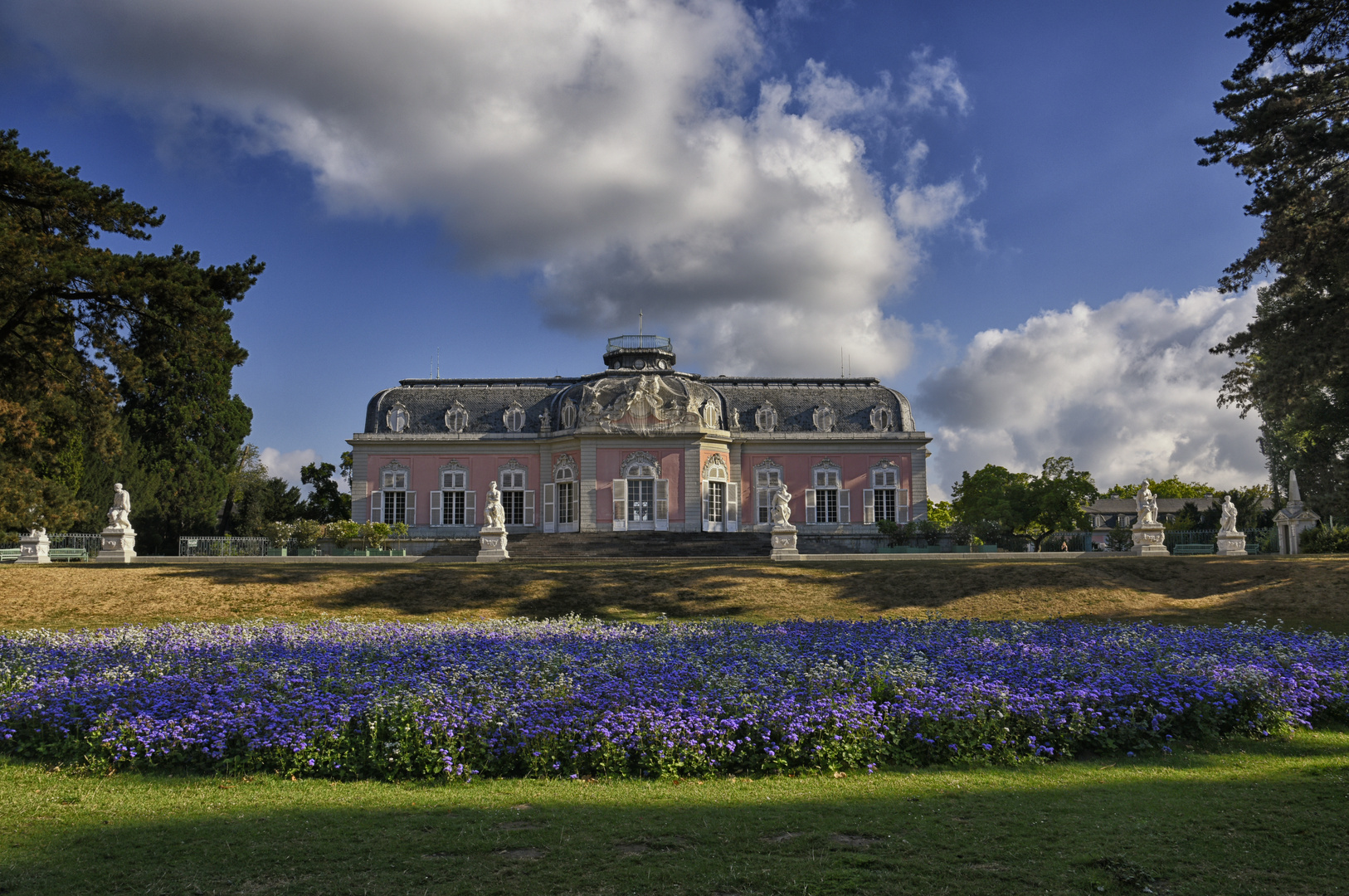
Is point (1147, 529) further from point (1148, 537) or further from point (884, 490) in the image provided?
point (884, 490)

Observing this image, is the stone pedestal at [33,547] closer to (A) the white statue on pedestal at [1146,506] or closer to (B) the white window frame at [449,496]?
(B) the white window frame at [449,496]

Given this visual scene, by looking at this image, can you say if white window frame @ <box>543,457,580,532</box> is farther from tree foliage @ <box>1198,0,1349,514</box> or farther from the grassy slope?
tree foliage @ <box>1198,0,1349,514</box>

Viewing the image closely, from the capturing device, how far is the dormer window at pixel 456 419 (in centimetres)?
4269

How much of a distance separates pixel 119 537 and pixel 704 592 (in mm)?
18049

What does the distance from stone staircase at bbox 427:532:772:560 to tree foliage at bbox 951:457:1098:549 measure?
1010 centimetres

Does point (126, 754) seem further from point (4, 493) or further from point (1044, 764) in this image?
point (4, 493)

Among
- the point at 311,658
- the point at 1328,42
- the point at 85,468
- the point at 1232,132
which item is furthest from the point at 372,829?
the point at 85,468

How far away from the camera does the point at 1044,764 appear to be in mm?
7242

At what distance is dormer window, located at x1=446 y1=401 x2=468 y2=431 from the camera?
42688 millimetres

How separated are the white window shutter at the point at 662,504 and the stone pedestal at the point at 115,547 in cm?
1971

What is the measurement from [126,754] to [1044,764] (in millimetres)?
7174

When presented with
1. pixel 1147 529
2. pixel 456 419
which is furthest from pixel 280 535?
pixel 1147 529

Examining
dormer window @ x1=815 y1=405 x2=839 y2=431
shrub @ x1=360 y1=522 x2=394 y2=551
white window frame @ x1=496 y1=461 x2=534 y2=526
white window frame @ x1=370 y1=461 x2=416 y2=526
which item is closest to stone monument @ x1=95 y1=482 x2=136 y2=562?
shrub @ x1=360 y1=522 x2=394 y2=551

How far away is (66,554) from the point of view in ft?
100
